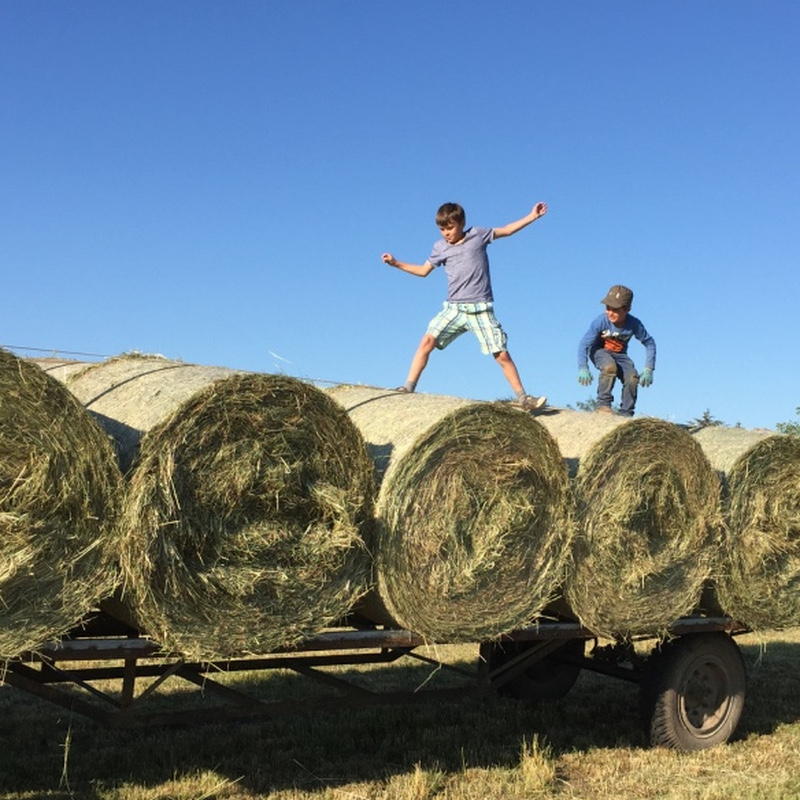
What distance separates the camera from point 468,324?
8031 millimetres

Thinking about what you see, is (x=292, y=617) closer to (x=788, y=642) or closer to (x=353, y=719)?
(x=353, y=719)

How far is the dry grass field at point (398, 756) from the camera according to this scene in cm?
593

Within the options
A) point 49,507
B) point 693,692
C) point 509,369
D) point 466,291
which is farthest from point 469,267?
point 49,507

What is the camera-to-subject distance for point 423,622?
562 cm

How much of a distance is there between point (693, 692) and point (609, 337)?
290cm

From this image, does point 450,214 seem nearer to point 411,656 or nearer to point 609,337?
point 609,337

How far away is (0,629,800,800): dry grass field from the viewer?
5.93 metres

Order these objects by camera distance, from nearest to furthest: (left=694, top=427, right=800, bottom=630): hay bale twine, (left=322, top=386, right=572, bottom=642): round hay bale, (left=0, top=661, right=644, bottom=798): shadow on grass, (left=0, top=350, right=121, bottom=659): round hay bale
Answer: (left=0, top=350, right=121, bottom=659): round hay bale, (left=322, top=386, right=572, bottom=642): round hay bale, (left=0, top=661, right=644, bottom=798): shadow on grass, (left=694, top=427, right=800, bottom=630): hay bale twine

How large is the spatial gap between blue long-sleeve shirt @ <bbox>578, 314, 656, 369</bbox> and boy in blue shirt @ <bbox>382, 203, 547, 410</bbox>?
112cm

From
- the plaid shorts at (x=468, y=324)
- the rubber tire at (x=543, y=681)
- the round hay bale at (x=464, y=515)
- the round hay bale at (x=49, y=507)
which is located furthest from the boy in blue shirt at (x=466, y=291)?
the round hay bale at (x=49, y=507)

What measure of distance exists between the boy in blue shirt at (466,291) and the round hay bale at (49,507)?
3.37m

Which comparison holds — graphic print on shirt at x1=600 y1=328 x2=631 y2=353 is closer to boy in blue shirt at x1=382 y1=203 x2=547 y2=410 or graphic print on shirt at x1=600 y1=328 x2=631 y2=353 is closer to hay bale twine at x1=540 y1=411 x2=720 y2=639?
boy in blue shirt at x1=382 y1=203 x2=547 y2=410

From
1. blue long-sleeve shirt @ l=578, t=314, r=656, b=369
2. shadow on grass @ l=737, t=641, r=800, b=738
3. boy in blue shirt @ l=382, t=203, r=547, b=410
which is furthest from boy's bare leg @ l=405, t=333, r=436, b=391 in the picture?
shadow on grass @ l=737, t=641, r=800, b=738

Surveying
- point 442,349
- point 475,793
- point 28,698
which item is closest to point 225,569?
point 475,793
